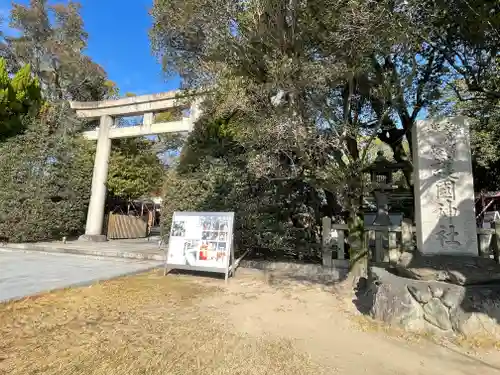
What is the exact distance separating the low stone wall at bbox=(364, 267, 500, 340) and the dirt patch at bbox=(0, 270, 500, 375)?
1.05 ft

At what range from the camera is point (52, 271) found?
664cm

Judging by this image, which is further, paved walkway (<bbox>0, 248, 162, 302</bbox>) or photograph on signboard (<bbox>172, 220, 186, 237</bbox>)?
photograph on signboard (<bbox>172, 220, 186, 237</bbox>)

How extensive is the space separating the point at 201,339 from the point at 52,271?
15.7ft

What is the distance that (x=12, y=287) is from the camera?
5.11 meters

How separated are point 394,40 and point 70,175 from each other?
12367 mm

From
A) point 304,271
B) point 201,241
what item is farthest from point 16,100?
point 304,271

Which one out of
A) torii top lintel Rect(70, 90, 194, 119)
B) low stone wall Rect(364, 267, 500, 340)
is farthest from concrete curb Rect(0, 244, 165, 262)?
low stone wall Rect(364, 267, 500, 340)

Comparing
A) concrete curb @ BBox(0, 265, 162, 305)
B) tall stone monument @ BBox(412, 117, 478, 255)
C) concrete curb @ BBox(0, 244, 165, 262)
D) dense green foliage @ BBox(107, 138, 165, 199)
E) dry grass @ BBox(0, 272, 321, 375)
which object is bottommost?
dry grass @ BBox(0, 272, 321, 375)

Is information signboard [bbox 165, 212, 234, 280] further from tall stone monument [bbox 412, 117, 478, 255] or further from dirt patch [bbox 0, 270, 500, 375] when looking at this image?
tall stone monument [bbox 412, 117, 478, 255]

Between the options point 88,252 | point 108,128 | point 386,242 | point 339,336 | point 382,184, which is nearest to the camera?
point 339,336

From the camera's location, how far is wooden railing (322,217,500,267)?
5289 mm

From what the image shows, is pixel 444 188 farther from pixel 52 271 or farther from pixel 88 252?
pixel 88 252

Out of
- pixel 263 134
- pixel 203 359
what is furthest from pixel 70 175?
pixel 203 359

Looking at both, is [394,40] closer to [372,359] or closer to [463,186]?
[463,186]
